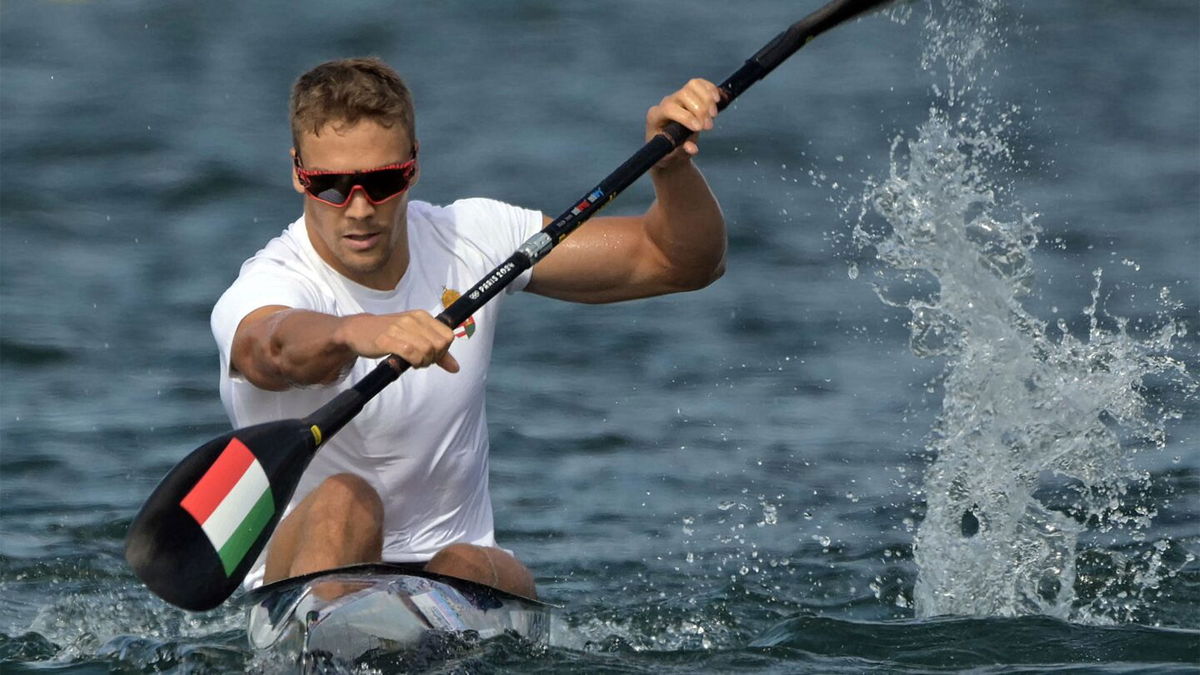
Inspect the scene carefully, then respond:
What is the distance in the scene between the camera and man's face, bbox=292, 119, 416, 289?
3.94 m

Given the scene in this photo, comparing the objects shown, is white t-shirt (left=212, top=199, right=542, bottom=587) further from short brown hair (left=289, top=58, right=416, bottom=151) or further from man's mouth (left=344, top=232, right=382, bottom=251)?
short brown hair (left=289, top=58, right=416, bottom=151)

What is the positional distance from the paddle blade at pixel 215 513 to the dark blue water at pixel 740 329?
0.44 m

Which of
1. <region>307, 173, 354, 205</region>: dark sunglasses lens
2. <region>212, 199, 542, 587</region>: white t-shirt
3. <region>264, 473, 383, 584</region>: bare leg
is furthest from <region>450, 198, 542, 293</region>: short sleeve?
<region>264, 473, 383, 584</region>: bare leg

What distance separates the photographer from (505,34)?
12469 mm

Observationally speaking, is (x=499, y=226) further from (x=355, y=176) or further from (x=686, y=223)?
(x=355, y=176)

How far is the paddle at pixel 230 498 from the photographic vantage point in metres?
3.86

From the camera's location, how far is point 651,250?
4.52 meters

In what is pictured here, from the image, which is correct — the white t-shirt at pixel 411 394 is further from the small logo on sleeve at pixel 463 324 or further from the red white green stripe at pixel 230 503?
the red white green stripe at pixel 230 503

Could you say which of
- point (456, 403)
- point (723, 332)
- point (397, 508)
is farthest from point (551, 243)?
point (723, 332)

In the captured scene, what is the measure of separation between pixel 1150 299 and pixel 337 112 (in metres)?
5.40

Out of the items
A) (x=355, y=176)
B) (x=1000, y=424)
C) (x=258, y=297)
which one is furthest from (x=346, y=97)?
(x=1000, y=424)

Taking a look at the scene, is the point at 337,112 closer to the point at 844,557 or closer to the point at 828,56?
the point at 844,557

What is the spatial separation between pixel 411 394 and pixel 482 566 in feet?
1.43

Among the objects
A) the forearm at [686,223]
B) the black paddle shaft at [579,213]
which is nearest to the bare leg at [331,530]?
the black paddle shaft at [579,213]
